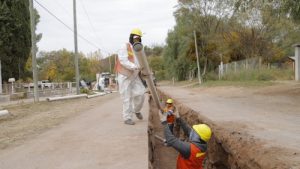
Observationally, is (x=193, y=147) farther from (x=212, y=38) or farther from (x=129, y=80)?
(x=212, y=38)

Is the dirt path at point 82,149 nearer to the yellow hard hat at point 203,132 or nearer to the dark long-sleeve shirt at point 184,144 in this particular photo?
the dark long-sleeve shirt at point 184,144

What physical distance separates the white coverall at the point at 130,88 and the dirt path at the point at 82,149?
2.08 ft

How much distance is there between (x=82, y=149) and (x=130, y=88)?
9.78 ft

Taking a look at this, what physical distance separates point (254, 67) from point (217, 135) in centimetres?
2769

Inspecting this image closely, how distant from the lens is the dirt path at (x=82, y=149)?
4785mm

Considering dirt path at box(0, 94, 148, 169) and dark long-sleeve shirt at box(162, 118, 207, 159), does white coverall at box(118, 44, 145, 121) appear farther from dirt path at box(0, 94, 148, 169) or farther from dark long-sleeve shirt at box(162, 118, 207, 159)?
dark long-sleeve shirt at box(162, 118, 207, 159)

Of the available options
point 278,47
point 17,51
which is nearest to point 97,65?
point 278,47

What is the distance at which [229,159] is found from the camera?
237 inches

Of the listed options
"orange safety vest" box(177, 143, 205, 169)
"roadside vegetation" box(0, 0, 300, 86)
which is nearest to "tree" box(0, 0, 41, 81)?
"roadside vegetation" box(0, 0, 300, 86)

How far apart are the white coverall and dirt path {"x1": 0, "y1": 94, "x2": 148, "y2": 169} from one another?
0.63 metres

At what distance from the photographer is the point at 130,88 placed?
27.5ft

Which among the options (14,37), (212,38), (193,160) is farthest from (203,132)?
(212,38)

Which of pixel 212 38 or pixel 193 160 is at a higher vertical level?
pixel 212 38

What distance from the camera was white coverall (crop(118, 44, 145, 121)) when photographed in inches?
316
